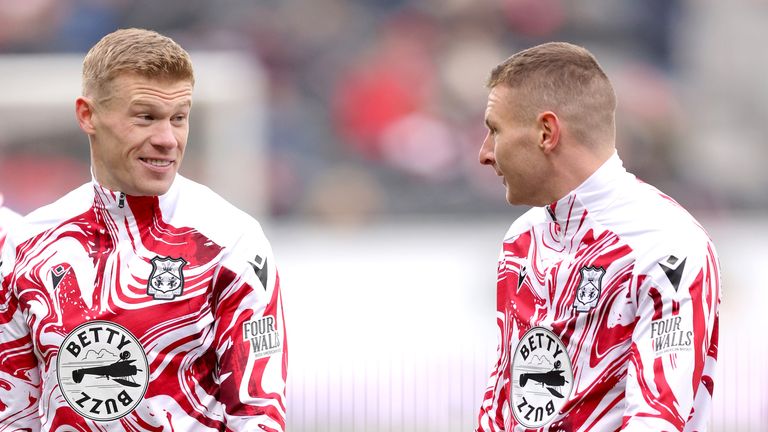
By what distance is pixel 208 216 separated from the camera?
4.04m

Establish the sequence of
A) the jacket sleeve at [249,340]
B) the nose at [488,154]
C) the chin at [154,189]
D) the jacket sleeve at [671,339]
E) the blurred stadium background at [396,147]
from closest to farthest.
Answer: the jacket sleeve at [671,339]
the jacket sleeve at [249,340]
the chin at [154,189]
the nose at [488,154]
the blurred stadium background at [396,147]

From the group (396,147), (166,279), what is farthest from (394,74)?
(166,279)

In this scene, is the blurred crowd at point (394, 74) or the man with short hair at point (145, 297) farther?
the blurred crowd at point (394, 74)

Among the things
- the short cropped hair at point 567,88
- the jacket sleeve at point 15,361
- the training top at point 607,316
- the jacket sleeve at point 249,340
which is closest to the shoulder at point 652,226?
the training top at point 607,316

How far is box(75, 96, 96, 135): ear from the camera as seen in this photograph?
4008 millimetres

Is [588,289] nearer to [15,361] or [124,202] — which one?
[124,202]

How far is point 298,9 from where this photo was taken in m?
13.2

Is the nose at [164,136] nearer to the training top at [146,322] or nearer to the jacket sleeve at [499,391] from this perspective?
the training top at [146,322]

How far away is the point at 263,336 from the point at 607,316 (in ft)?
3.11

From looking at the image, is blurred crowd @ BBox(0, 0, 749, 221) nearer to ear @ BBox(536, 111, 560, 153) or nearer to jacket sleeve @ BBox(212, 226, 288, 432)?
ear @ BBox(536, 111, 560, 153)

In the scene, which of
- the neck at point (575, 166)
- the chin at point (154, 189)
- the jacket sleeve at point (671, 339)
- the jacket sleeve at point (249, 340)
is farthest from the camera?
the neck at point (575, 166)

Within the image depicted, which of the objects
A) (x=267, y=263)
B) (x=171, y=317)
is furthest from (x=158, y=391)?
(x=267, y=263)

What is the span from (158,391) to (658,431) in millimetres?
1362

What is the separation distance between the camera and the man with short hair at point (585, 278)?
3.69 meters
